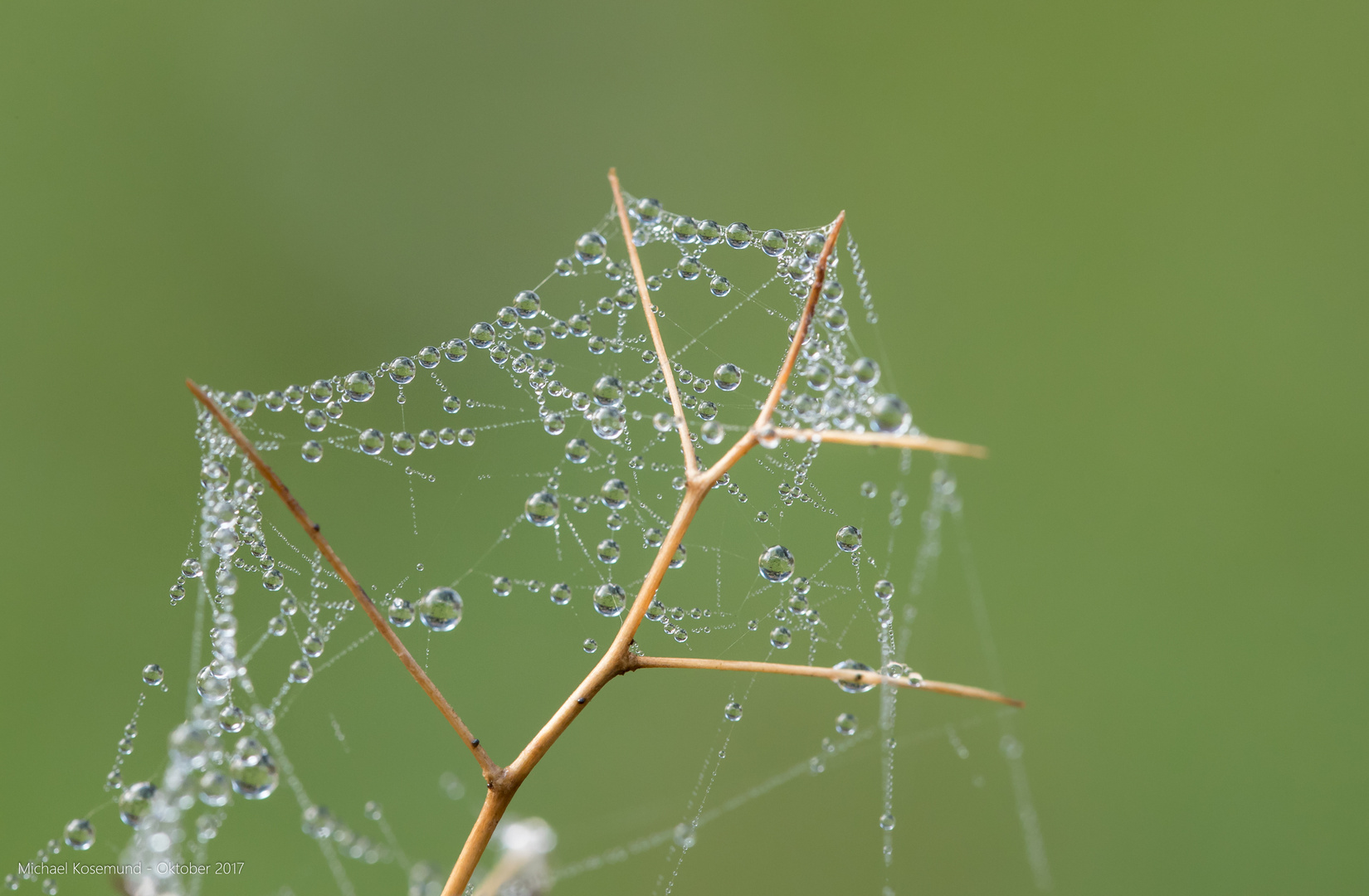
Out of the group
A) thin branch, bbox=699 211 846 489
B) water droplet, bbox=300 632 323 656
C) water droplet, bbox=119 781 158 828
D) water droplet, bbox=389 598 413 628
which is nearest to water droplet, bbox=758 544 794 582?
thin branch, bbox=699 211 846 489

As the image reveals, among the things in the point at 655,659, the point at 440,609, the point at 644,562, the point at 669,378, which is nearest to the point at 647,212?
the point at 669,378

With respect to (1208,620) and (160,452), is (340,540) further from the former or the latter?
(1208,620)

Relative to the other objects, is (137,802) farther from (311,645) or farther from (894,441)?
(894,441)

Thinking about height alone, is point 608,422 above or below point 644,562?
above

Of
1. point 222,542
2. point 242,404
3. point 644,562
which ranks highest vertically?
point 242,404

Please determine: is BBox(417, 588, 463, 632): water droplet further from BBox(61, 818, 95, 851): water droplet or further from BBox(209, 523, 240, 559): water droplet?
BBox(61, 818, 95, 851): water droplet
